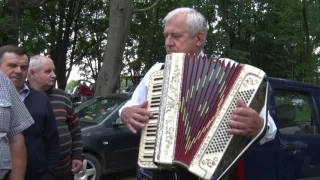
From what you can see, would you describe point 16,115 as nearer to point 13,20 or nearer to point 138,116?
point 138,116

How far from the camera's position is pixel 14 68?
285cm

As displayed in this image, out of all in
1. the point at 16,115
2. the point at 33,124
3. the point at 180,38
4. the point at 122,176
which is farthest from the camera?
the point at 122,176

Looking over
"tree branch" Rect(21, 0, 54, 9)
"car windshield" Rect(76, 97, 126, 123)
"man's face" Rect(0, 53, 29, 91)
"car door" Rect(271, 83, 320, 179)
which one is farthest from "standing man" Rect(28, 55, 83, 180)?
"tree branch" Rect(21, 0, 54, 9)

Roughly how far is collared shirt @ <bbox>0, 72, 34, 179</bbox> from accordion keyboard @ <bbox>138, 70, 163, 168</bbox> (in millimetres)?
732

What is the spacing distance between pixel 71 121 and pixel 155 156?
1.80 metres

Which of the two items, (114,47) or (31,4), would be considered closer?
(114,47)

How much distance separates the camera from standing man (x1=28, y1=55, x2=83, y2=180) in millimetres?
3547

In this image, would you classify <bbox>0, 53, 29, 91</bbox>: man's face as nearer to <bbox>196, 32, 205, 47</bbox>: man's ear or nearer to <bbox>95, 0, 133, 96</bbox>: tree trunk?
<bbox>196, 32, 205, 47</bbox>: man's ear

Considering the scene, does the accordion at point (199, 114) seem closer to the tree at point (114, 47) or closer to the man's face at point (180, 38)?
the man's face at point (180, 38)

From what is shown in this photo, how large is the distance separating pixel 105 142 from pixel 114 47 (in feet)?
11.9

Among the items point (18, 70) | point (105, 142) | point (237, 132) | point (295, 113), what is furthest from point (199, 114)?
point (105, 142)

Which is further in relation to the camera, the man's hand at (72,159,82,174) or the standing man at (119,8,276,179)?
the man's hand at (72,159,82,174)

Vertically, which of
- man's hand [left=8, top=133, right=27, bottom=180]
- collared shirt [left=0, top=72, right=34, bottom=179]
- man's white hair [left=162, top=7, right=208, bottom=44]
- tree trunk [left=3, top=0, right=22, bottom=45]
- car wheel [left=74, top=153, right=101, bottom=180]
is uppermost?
tree trunk [left=3, top=0, right=22, bottom=45]

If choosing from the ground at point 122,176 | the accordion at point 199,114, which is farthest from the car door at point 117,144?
the accordion at point 199,114
